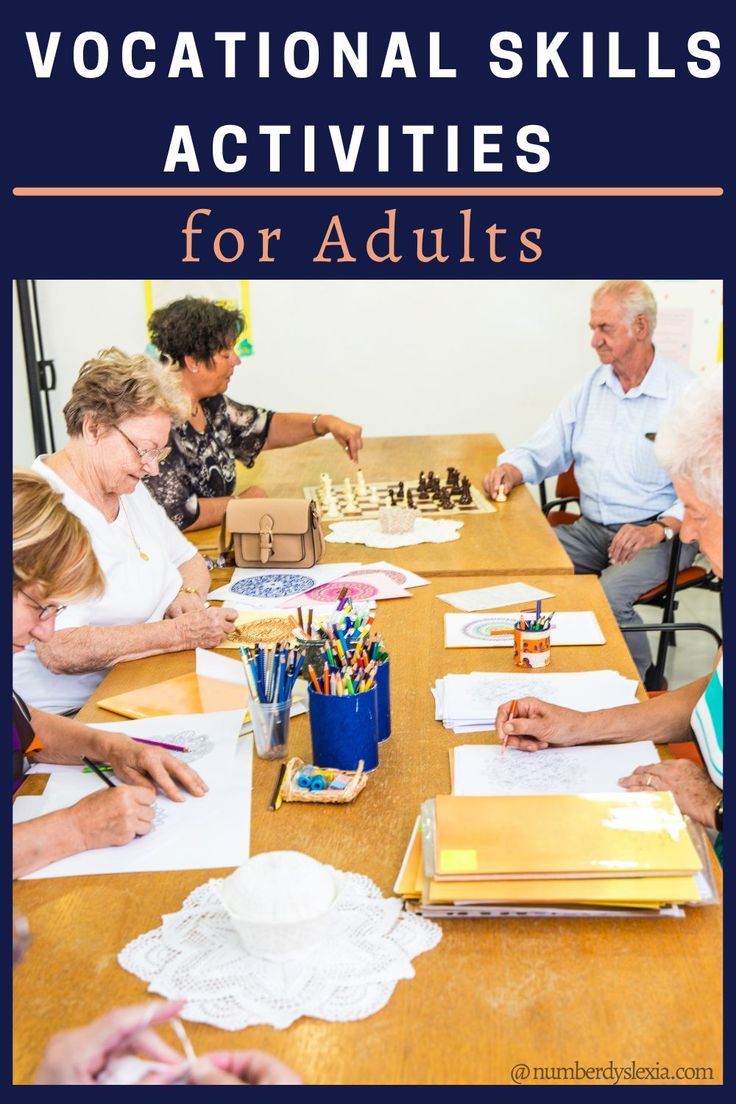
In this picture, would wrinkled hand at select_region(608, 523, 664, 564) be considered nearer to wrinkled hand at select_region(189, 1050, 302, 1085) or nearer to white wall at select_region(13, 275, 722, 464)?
white wall at select_region(13, 275, 722, 464)

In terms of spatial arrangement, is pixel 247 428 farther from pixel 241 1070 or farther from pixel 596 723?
pixel 241 1070

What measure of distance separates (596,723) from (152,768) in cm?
71

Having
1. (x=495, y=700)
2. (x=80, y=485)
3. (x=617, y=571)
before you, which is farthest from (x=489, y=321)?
(x=495, y=700)

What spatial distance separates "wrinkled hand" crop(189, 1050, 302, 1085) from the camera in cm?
105

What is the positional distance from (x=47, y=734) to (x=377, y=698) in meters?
0.55

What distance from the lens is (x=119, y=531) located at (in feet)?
8.43

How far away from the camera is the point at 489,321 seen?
584 centimetres

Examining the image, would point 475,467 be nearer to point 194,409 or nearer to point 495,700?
point 194,409

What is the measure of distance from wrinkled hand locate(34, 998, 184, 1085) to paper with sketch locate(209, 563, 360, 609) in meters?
1.54

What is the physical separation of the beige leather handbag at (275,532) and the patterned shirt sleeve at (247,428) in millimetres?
1028

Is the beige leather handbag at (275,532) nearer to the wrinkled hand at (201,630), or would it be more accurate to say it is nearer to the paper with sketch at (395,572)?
the paper with sketch at (395,572)

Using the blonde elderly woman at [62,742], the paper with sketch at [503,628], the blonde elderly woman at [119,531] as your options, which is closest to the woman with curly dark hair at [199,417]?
the blonde elderly woman at [119,531]

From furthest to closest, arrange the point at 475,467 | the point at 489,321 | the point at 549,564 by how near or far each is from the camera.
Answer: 1. the point at 489,321
2. the point at 475,467
3. the point at 549,564

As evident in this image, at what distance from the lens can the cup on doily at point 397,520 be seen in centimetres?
323
